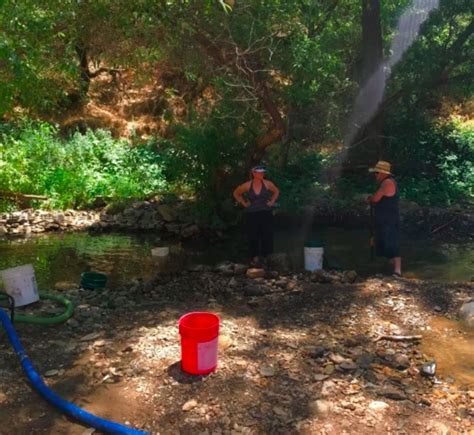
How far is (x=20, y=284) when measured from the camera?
18.4 feet

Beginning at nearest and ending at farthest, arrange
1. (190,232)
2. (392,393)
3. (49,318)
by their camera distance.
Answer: (392,393)
(49,318)
(190,232)

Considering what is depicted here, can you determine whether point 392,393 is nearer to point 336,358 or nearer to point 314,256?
point 336,358

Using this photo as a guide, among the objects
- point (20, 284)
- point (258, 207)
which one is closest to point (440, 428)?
point (20, 284)

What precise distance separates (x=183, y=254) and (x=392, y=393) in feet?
20.0

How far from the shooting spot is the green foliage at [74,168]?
1237 cm

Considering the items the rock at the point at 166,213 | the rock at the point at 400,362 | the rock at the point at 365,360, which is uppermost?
the rock at the point at 166,213

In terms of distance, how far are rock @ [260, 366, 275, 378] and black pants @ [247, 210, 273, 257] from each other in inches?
154

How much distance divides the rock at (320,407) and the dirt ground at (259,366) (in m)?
0.01

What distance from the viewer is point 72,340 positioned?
16.4 feet

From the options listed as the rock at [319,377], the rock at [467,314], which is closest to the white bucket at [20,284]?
the rock at [319,377]

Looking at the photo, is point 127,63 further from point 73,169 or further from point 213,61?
point 73,169

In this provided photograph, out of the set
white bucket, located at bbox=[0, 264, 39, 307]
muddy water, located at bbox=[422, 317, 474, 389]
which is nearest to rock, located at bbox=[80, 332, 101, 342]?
white bucket, located at bbox=[0, 264, 39, 307]

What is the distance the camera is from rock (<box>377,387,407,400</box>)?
159 inches

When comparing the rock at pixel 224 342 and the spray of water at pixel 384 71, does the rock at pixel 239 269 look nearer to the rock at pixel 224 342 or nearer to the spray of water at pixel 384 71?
the rock at pixel 224 342
